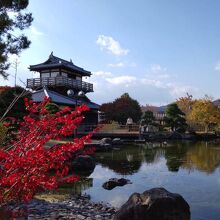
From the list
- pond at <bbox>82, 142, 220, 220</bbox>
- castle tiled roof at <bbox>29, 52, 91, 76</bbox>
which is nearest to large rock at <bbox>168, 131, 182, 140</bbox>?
castle tiled roof at <bbox>29, 52, 91, 76</bbox>

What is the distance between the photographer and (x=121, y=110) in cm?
5728

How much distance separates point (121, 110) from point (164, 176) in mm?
37536

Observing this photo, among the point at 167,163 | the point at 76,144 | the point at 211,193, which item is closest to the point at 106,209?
the point at 211,193

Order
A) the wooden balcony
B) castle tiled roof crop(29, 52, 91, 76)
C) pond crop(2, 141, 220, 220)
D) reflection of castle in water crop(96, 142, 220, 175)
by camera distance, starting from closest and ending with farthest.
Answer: pond crop(2, 141, 220, 220), reflection of castle in water crop(96, 142, 220, 175), the wooden balcony, castle tiled roof crop(29, 52, 91, 76)

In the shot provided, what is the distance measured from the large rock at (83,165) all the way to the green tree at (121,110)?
117 feet

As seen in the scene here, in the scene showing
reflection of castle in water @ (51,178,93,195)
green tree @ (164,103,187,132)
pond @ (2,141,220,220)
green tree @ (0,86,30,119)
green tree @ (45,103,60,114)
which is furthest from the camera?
green tree @ (164,103,187,132)

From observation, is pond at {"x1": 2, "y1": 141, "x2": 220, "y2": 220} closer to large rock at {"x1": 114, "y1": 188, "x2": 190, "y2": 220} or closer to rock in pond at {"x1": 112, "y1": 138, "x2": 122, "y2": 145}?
large rock at {"x1": 114, "y1": 188, "x2": 190, "y2": 220}

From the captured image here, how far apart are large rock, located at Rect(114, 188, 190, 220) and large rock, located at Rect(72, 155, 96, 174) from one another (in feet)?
36.0

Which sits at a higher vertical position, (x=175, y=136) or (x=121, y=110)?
(x=121, y=110)

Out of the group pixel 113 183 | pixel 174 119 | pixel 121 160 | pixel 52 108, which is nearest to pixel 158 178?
pixel 113 183

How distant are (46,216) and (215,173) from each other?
1373 cm

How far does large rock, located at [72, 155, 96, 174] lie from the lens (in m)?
20.6

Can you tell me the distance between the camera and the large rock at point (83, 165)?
813 inches

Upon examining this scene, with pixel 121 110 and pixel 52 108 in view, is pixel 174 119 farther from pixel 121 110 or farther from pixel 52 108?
pixel 52 108
